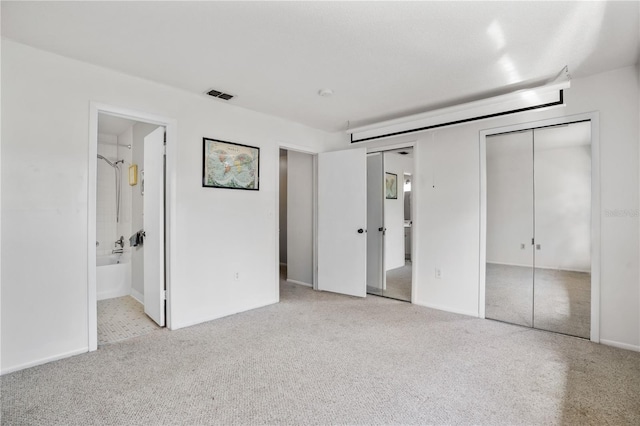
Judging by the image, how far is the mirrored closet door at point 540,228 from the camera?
9.53 ft

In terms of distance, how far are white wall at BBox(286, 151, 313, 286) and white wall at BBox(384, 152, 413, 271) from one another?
119 cm

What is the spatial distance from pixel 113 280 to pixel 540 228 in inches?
206

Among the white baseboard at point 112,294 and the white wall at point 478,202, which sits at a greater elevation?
the white wall at point 478,202

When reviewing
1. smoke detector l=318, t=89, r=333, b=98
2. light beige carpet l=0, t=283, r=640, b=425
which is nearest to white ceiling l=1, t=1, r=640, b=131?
smoke detector l=318, t=89, r=333, b=98

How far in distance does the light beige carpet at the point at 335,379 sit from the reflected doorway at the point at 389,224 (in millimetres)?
1136

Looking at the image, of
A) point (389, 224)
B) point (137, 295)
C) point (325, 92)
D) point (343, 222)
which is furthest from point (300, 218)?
point (137, 295)

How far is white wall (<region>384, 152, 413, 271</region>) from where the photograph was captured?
4148mm

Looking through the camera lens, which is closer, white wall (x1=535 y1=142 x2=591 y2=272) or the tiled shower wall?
white wall (x1=535 y1=142 x2=591 y2=272)

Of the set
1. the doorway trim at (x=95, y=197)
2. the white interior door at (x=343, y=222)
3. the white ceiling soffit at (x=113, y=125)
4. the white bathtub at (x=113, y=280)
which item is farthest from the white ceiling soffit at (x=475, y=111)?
the white bathtub at (x=113, y=280)

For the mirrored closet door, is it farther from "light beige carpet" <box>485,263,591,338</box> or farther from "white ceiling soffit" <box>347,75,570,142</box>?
"white ceiling soffit" <box>347,75,570,142</box>

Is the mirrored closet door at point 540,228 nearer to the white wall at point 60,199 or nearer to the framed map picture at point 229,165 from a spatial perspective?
the framed map picture at point 229,165

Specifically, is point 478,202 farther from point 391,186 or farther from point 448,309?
point 448,309

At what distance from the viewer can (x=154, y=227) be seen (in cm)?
324

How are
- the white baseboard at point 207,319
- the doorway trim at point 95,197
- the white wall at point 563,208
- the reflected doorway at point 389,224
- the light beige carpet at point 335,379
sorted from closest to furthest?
the light beige carpet at point 335,379 < the doorway trim at point 95,197 < the white wall at point 563,208 < the white baseboard at point 207,319 < the reflected doorway at point 389,224
